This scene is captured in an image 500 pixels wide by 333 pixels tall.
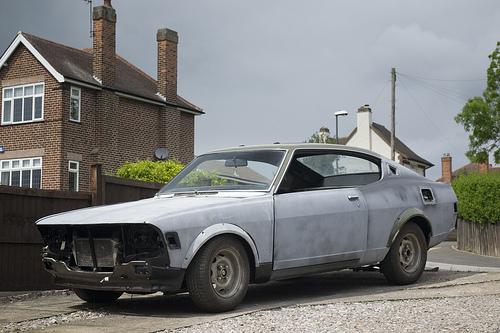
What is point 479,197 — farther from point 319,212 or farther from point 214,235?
point 214,235

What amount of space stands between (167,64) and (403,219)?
26.7 meters

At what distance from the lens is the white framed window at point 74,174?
28.5m

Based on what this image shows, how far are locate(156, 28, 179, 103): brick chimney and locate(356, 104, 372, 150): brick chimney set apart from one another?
94.0 ft

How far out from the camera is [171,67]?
3422cm

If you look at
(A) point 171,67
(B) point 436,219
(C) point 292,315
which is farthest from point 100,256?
(A) point 171,67

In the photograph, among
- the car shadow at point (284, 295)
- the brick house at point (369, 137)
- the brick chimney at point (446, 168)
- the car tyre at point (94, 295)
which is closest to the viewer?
the car shadow at point (284, 295)

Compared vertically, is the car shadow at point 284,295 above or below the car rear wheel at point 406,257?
below

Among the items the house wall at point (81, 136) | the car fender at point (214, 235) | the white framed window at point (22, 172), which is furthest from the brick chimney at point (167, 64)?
the car fender at point (214, 235)

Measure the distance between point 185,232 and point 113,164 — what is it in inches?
961

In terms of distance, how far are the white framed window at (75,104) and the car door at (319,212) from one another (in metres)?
22.1

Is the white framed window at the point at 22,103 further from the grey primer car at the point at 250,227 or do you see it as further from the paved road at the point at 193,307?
the grey primer car at the point at 250,227

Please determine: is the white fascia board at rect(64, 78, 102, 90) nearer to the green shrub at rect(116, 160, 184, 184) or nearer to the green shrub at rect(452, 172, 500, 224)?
the green shrub at rect(116, 160, 184, 184)

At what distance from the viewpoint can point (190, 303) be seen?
25.1 ft

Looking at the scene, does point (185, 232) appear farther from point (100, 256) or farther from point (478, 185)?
point (478, 185)
